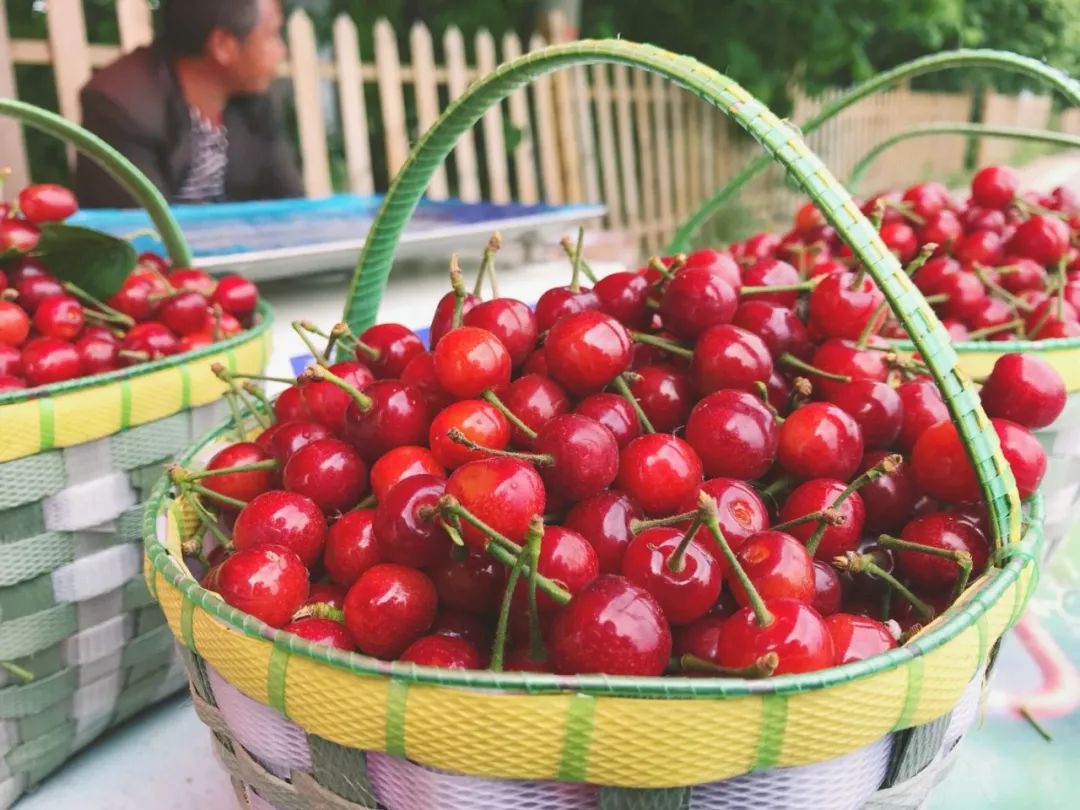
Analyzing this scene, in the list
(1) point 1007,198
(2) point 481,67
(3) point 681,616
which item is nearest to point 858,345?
(3) point 681,616

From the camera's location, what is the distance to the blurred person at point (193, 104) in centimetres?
248

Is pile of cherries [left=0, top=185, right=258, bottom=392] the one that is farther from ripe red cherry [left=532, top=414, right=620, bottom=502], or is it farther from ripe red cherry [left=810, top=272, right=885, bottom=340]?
ripe red cherry [left=810, top=272, right=885, bottom=340]

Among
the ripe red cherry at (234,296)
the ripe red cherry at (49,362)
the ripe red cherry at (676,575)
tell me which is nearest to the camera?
the ripe red cherry at (676,575)

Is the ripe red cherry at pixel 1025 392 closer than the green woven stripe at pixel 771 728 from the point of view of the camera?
No

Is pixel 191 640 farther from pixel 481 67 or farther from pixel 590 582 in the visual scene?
pixel 481 67

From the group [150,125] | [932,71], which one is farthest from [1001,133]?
[150,125]

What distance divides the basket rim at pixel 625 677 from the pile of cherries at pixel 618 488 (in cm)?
3

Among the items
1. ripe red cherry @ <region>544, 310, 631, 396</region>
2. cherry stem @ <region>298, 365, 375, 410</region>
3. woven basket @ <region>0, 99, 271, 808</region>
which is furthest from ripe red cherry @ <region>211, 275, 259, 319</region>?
ripe red cherry @ <region>544, 310, 631, 396</region>

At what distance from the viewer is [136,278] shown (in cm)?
124

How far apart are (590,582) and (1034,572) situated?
313 millimetres

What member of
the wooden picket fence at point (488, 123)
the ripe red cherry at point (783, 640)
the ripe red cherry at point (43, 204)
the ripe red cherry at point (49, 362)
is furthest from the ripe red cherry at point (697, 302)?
the wooden picket fence at point (488, 123)

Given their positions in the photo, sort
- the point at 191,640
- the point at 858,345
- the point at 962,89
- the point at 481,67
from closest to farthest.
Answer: the point at 191,640
the point at 858,345
the point at 481,67
the point at 962,89

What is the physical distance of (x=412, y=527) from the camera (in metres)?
0.59

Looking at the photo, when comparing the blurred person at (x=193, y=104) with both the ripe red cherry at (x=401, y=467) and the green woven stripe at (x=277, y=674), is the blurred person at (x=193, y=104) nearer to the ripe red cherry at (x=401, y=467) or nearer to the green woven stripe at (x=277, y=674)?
the ripe red cherry at (x=401, y=467)
